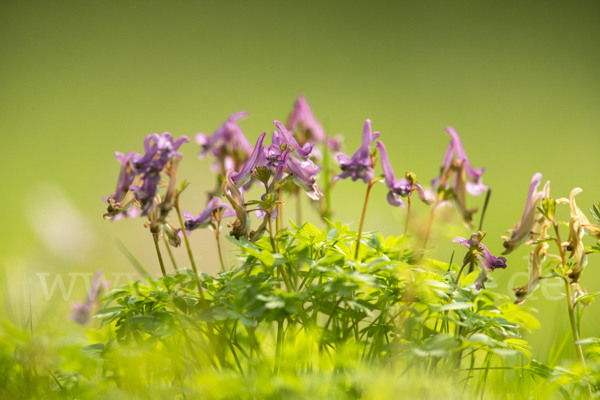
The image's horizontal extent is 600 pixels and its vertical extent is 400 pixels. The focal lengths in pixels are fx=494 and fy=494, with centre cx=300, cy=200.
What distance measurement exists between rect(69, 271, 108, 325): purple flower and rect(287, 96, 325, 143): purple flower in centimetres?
156

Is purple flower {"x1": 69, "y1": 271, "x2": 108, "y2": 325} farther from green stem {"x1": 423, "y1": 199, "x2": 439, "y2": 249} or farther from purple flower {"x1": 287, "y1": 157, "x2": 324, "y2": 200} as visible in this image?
green stem {"x1": 423, "y1": 199, "x2": 439, "y2": 249}

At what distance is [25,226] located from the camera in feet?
20.9

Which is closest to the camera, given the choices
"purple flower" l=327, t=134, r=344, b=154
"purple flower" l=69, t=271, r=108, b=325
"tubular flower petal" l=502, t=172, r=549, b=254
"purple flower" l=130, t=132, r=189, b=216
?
"purple flower" l=130, t=132, r=189, b=216

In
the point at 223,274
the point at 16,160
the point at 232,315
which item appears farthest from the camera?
the point at 16,160

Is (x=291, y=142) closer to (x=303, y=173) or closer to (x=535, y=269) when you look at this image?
(x=303, y=173)

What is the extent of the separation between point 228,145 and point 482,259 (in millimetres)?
1664

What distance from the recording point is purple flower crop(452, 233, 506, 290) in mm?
1896

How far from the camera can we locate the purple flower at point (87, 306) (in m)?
2.79

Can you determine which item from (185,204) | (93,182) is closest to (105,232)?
(185,204)

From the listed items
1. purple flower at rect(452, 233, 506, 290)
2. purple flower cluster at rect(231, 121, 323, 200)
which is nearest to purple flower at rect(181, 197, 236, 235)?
purple flower cluster at rect(231, 121, 323, 200)

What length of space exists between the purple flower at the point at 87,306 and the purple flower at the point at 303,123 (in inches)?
61.3

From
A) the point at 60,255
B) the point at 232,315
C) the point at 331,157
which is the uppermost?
the point at 331,157

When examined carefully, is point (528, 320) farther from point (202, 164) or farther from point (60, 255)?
point (202, 164)

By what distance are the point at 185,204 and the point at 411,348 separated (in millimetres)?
5290
